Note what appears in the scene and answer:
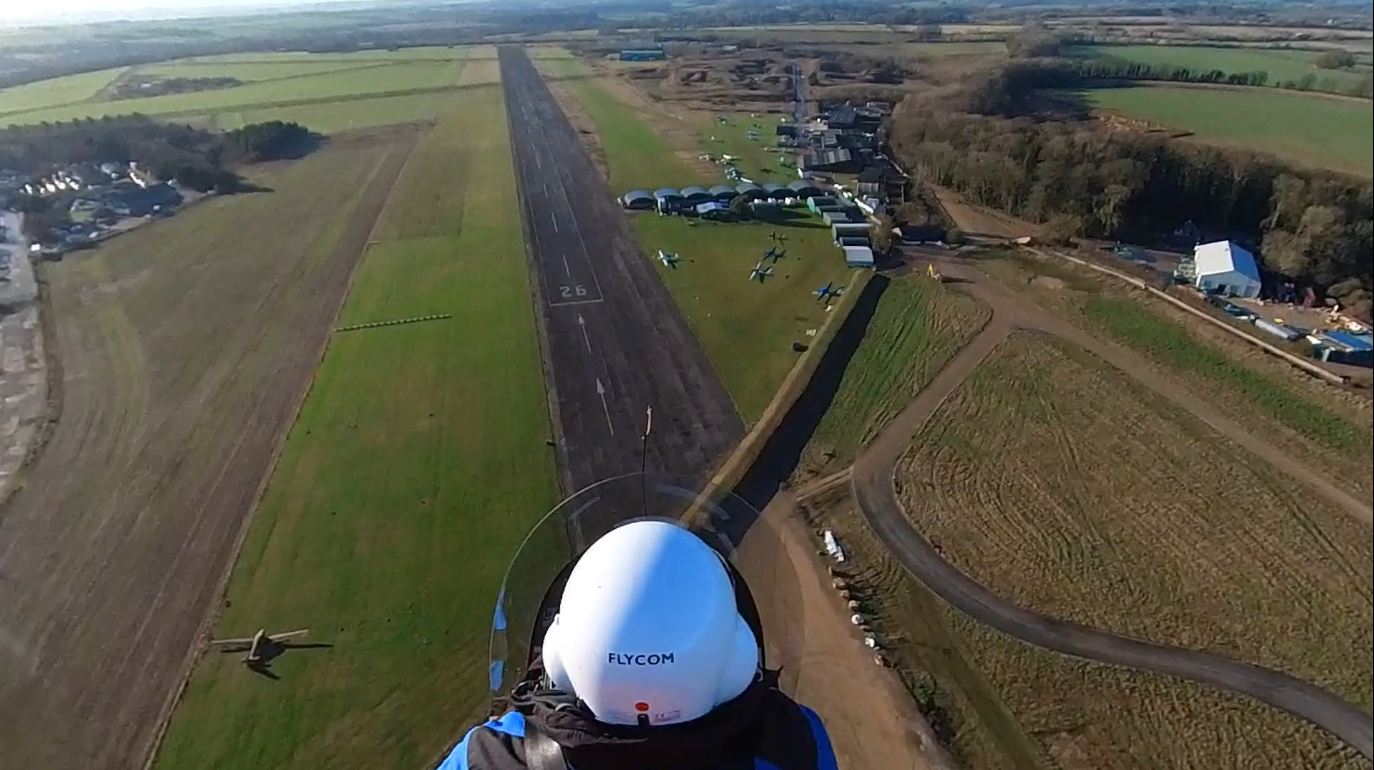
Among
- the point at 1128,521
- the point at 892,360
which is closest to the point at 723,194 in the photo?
the point at 892,360

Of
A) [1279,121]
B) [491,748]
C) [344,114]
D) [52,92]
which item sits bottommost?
[344,114]

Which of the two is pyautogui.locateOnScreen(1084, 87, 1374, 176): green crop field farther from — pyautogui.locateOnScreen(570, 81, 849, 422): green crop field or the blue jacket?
pyautogui.locateOnScreen(570, 81, 849, 422): green crop field

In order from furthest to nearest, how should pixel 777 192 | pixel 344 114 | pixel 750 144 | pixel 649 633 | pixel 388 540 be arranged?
pixel 344 114 < pixel 750 144 < pixel 777 192 < pixel 388 540 < pixel 649 633

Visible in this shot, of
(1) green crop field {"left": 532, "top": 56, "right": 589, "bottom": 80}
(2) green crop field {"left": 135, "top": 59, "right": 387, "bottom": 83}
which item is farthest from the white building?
(1) green crop field {"left": 532, "top": 56, "right": 589, "bottom": 80}

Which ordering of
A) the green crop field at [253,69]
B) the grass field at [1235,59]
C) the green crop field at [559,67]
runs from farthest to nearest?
the green crop field at [559,67]
the green crop field at [253,69]
the grass field at [1235,59]

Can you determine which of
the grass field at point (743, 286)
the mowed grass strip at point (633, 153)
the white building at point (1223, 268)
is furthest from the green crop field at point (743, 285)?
the white building at point (1223, 268)

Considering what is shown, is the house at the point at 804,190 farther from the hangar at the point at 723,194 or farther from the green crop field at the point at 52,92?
the green crop field at the point at 52,92

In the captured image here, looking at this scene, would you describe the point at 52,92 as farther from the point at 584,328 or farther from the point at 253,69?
the point at 253,69
